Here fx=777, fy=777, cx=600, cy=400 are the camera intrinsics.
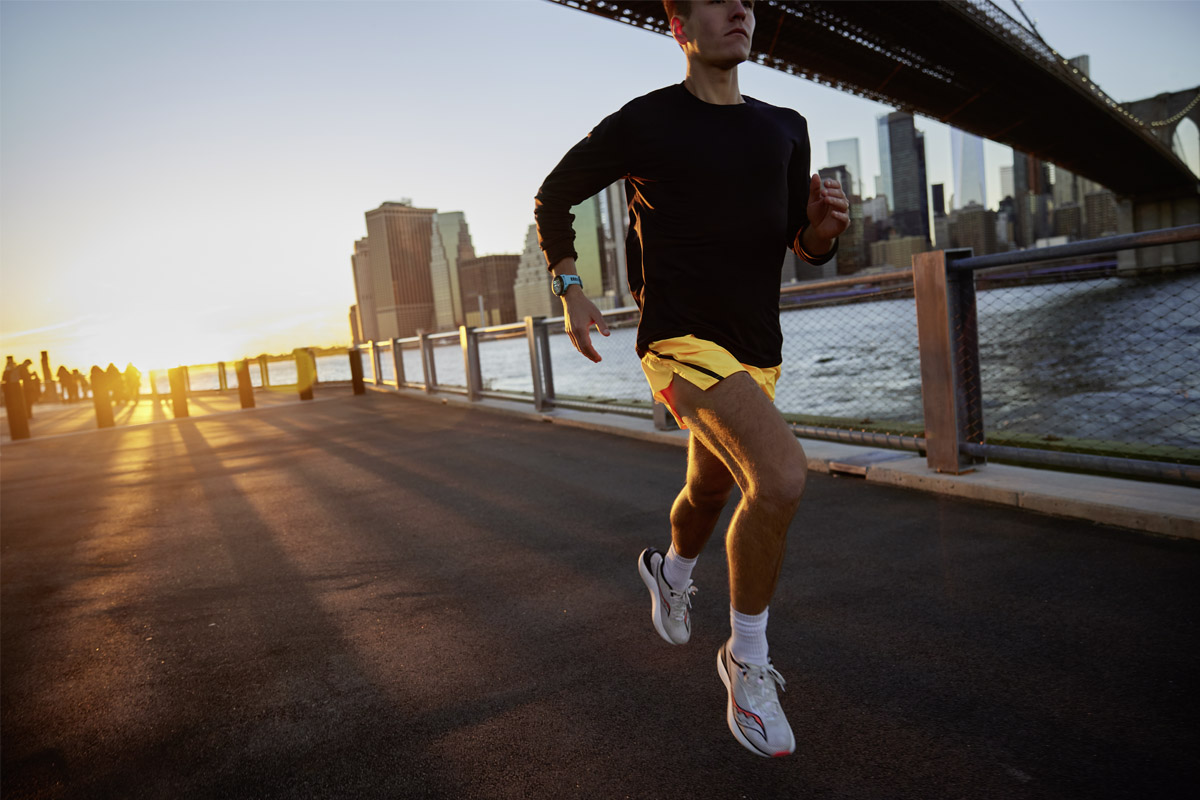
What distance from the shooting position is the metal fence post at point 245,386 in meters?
15.6

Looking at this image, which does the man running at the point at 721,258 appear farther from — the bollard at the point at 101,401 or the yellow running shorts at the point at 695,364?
the bollard at the point at 101,401

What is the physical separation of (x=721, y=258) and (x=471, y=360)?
9.81 m

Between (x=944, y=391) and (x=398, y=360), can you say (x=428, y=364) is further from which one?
(x=944, y=391)

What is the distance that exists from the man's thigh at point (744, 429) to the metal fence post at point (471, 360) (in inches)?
370

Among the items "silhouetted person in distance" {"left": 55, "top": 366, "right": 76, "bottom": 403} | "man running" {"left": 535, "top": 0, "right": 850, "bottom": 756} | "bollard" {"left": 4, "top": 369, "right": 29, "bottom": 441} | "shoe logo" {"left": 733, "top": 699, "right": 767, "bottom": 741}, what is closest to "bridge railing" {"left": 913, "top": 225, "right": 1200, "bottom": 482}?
"man running" {"left": 535, "top": 0, "right": 850, "bottom": 756}

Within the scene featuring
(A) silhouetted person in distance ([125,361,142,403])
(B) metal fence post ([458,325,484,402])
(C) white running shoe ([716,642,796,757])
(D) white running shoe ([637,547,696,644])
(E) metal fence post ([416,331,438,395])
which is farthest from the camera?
(A) silhouetted person in distance ([125,361,142,403])

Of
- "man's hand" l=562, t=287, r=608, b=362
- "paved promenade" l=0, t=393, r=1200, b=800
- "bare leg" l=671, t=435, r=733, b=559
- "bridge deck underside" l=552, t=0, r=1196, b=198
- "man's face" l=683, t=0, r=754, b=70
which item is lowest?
"paved promenade" l=0, t=393, r=1200, b=800

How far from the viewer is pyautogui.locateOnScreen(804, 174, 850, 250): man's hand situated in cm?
206

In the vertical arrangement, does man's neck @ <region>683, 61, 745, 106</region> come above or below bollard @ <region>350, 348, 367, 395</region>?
above

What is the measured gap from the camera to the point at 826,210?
2.09 m

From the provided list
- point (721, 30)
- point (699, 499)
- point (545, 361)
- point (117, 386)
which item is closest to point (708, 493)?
point (699, 499)

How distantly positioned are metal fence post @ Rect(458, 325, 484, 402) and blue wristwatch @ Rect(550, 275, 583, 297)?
902cm

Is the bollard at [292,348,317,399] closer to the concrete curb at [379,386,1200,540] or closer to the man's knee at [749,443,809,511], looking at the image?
the concrete curb at [379,386,1200,540]

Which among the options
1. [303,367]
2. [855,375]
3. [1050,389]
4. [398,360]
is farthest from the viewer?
[855,375]
